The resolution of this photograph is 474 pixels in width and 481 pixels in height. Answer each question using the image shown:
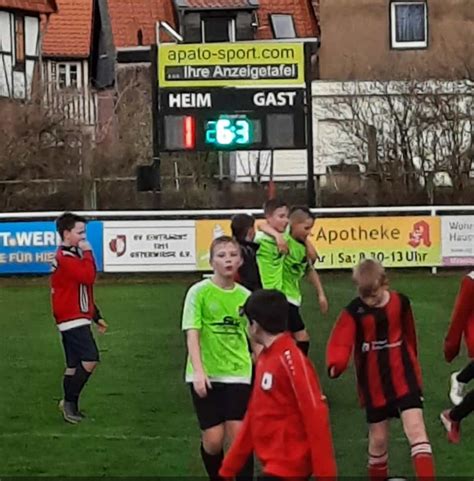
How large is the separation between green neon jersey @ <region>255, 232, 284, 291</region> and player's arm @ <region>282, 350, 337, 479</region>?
5.43 meters

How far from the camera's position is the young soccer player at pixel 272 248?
11.5m

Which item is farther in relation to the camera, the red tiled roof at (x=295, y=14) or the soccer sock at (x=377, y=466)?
the red tiled roof at (x=295, y=14)

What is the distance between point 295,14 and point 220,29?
4.37m

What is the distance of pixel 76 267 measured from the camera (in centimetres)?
1109

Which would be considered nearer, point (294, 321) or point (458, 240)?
point (294, 321)

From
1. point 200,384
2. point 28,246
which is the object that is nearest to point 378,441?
point 200,384

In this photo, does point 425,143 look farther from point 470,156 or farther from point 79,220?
point 79,220

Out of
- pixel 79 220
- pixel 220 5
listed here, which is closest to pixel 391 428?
pixel 79 220

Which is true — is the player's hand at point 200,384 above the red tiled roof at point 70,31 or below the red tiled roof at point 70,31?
below

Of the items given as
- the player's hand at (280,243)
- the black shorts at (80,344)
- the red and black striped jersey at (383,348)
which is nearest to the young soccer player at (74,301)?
the black shorts at (80,344)

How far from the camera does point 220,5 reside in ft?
160

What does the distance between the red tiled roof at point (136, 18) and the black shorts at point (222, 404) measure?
43770 millimetres

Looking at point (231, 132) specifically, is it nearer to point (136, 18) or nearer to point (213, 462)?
point (213, 462)

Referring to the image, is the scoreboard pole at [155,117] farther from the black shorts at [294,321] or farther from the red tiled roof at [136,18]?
the red tiled roof at [136,18]
